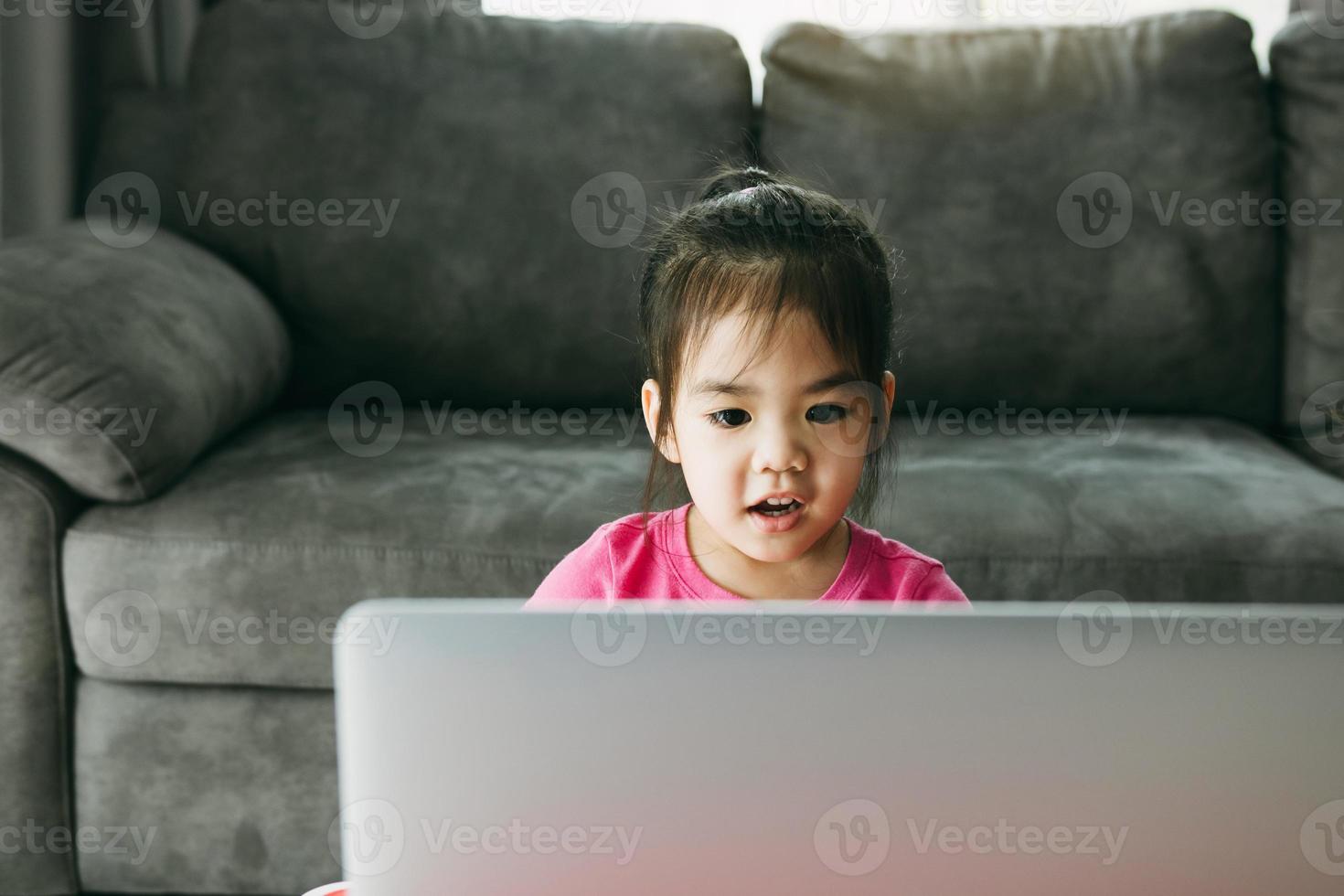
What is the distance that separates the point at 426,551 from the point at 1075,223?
124cm

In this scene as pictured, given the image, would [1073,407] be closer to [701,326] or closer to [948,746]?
[701,326]

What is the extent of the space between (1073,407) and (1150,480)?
19.0 inches

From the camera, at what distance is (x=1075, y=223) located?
2109 millimetres
